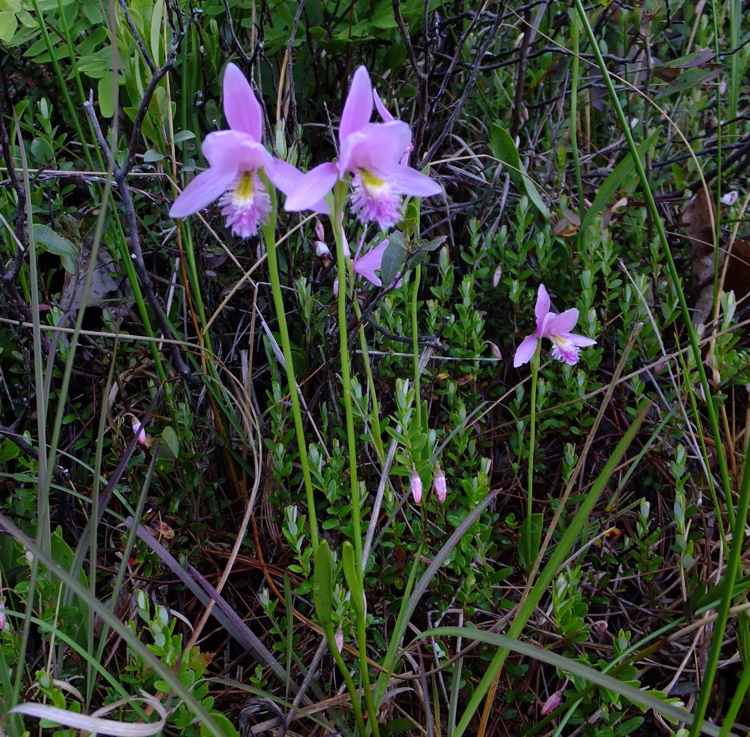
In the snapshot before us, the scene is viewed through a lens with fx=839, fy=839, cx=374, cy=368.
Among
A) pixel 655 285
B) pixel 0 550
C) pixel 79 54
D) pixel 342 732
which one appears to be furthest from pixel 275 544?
pixel 79 54

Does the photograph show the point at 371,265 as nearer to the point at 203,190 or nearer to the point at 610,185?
the point at 203,190

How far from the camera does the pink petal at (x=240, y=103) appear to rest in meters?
1.06

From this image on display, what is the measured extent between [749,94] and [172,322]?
2169 mm

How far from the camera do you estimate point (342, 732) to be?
1385 mm

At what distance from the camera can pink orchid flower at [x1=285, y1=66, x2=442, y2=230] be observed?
1.03m

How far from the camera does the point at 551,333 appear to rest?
1.68 meters

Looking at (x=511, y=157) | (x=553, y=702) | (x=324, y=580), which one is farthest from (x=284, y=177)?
(x=511, y=157)

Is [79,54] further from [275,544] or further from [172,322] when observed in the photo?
[275,544]

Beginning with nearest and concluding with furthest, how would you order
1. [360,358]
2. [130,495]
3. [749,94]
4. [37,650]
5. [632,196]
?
[37,650], [130,495], [360,358], [632,196], [749,94]

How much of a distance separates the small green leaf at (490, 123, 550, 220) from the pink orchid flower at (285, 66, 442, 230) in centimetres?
96

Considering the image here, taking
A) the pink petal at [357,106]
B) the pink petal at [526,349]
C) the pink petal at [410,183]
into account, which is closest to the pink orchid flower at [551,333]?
the pink petal at [526,349]

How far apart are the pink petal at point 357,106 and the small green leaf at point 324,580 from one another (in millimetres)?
526

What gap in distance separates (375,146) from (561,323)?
729 millimetres

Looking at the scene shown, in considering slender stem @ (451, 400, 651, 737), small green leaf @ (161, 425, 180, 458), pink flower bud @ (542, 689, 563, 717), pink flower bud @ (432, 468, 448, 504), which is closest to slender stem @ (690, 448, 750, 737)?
slender stem @ (451, 400, 651, 737)
